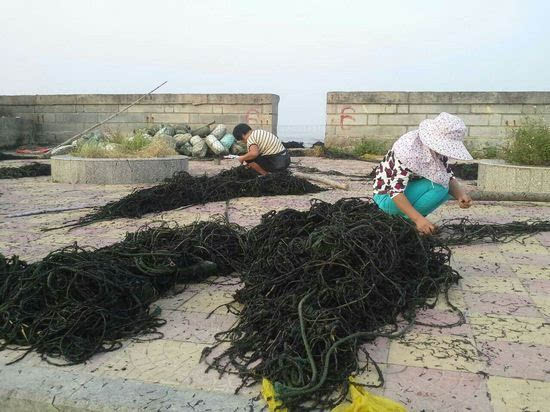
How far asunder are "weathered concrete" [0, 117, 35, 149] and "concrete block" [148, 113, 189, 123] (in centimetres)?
425

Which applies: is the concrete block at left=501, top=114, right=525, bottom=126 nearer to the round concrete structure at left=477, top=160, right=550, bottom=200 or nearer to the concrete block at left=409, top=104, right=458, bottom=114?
the concrete block at left=409, top=104, right=458, bottom=114

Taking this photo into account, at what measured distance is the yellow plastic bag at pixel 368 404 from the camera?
1954 millimetres

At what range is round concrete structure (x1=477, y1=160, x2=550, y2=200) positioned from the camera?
23.2 ft

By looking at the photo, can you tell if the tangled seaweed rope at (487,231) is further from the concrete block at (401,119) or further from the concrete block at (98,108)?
the concrete block at (98,108)

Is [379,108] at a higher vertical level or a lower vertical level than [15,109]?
higher

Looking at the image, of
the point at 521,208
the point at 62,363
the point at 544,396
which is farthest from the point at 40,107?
the point at 544,396

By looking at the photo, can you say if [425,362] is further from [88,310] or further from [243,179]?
[243,179]

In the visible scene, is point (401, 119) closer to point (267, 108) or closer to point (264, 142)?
point (267, 108)

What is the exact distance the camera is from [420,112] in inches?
594

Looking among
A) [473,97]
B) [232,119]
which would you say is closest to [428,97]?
[473,97]

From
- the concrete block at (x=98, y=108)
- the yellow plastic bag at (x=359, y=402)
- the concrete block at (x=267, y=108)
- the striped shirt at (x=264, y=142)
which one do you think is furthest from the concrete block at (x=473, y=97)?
the yellow plastic bag at (x=359, y=402)

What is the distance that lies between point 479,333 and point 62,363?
6.86 ft

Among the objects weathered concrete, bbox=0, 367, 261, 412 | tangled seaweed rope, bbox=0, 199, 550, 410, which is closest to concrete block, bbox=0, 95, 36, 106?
tangled seaweed rope, bbox=0, 199, 550, 410

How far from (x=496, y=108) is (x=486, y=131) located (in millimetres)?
666
